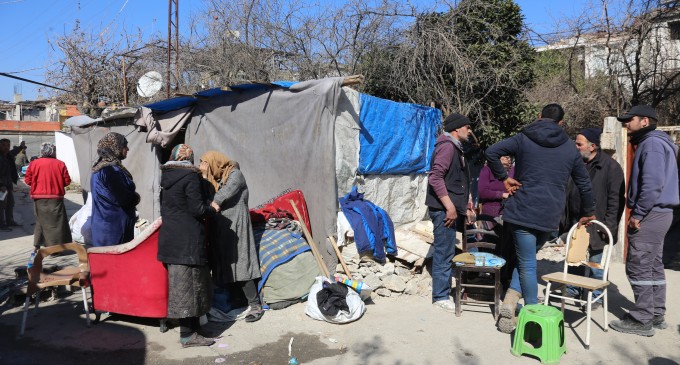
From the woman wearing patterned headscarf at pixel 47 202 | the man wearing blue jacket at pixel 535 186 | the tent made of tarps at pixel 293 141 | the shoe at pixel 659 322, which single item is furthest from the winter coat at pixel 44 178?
the shoe at pixel 659 322

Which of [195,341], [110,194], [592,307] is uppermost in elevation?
[110,194]

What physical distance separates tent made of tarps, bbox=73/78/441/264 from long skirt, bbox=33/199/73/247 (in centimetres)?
191

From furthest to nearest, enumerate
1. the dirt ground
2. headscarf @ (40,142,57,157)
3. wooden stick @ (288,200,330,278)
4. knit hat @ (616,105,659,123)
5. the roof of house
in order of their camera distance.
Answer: the roof of house < headscarf @ (40,142,57,157) < wooden stick @ (288,200,330,278) < knit hat @ (616,105,659,123) < the dirt ground

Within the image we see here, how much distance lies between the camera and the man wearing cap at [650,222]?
14.4 feet

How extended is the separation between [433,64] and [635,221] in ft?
16.8

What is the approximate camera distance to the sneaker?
5.20m

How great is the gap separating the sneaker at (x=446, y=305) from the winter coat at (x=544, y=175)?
49.0 inches

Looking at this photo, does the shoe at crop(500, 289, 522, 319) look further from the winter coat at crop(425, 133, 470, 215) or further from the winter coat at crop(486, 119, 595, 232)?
the winter coat at crop(425, 133, 470, 215)

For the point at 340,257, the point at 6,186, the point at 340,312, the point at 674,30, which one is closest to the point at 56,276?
the point at 340,312

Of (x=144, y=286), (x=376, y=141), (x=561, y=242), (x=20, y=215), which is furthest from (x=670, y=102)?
(x=20, y=215)

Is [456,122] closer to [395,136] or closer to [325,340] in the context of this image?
[325,340]

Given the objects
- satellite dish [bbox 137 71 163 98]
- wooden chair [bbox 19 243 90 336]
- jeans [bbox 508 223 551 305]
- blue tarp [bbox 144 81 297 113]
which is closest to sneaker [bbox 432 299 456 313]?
jeans [bbox 508 223 551 305]

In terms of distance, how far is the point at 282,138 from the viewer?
276 inches

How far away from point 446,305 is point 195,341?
8.16 ft
